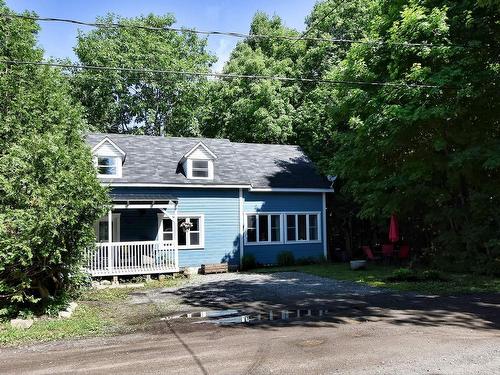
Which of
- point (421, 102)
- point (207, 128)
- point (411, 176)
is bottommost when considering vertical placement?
point (411, 176)

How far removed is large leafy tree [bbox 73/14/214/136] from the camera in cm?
3519

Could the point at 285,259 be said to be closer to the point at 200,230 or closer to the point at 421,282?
the point at 200,230

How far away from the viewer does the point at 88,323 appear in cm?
998

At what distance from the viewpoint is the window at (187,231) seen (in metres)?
20.6

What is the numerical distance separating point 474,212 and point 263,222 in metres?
9.75

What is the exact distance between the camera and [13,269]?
32.7 ft

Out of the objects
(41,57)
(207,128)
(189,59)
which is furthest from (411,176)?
(189,59)

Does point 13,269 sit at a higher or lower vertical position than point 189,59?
lower

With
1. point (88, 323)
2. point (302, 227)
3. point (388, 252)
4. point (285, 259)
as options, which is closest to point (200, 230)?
point (285, 259)

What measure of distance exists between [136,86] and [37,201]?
1149 inches

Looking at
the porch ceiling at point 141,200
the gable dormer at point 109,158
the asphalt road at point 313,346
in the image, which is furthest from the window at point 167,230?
the asphalt road at point 313,346

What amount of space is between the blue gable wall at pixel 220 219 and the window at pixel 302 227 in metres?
0.33

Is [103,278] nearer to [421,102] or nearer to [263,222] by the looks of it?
[263,222]

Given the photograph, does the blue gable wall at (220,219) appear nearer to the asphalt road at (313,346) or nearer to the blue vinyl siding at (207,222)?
the blue vinyl siding at (207,222)
